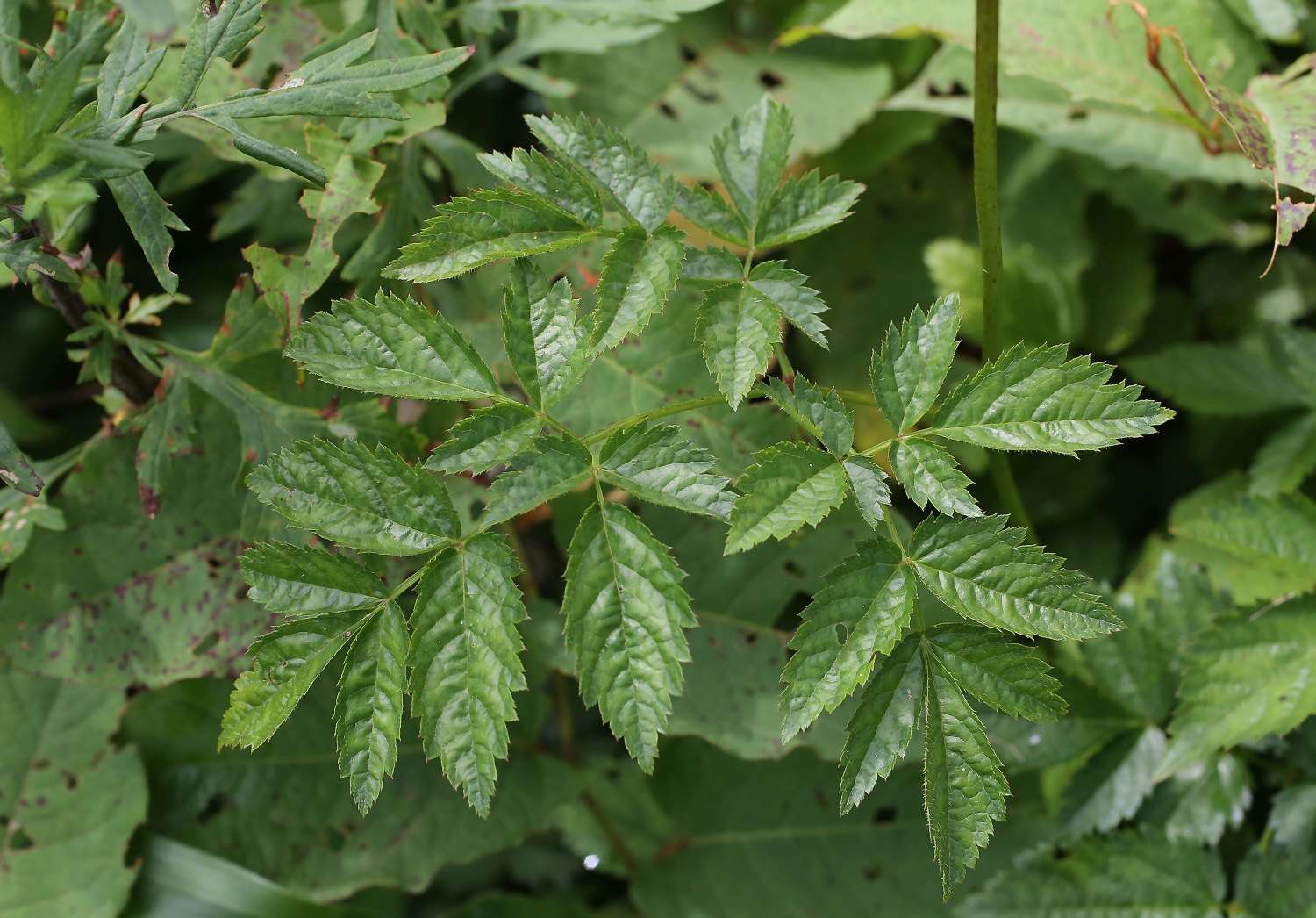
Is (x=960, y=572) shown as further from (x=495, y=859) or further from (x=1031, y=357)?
(x=495, y=859)

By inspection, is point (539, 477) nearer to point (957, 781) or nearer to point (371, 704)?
point (371, 704)

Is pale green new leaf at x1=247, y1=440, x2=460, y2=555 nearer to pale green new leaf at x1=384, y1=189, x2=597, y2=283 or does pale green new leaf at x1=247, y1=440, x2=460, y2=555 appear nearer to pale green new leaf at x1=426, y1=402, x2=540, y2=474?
pale green new leaf at x1=426, y1=402, x2=540, y2=474

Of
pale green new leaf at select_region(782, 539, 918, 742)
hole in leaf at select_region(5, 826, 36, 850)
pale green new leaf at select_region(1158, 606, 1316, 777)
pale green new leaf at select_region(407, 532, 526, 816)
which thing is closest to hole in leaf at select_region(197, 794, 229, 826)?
hole in leaf at select_region(5, 826, 36, 850)

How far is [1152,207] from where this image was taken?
221 centimetres

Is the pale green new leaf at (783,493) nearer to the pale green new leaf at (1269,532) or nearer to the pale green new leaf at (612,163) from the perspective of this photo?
the pale green new leaf at (612,163)

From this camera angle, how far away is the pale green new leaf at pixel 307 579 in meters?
1.06

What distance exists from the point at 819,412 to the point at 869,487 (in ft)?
0.31

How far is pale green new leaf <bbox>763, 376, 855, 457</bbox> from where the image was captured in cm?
108

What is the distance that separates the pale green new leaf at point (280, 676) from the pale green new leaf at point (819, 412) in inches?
19.0

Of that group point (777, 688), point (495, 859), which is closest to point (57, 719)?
point (495, 859)

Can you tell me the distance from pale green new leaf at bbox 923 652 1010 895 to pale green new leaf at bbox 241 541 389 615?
1.87 ft

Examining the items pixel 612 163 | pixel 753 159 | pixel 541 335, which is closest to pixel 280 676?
pixel 541 335

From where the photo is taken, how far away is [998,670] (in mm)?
1057

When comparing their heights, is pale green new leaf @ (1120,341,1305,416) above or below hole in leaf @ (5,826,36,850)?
above
